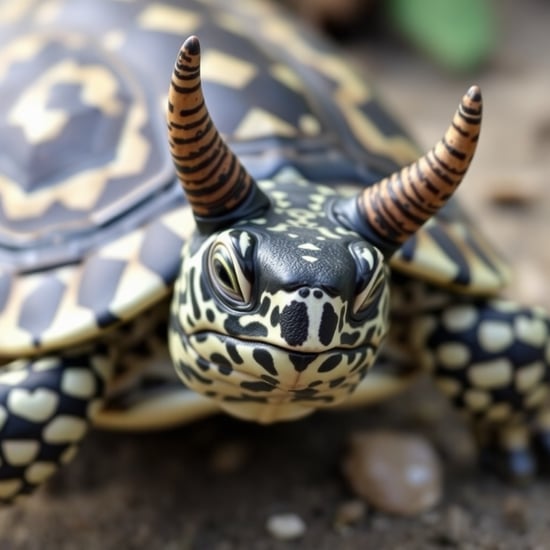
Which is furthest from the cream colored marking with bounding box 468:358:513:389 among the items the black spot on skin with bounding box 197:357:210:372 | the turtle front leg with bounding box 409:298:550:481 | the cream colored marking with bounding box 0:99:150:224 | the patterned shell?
the cream colored marking with bounding box 0:99:150:224

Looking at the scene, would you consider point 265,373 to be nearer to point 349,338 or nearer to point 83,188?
point 349,338

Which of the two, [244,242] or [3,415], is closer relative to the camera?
[244,242]

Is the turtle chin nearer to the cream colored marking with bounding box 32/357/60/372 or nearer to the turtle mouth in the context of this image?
the turtle mouth

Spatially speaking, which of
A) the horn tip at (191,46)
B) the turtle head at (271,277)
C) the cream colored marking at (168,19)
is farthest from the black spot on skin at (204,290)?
the cream colored marking at (168,19)

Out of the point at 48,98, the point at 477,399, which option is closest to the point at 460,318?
the point at 477,399

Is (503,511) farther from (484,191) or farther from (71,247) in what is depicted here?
(484,191)

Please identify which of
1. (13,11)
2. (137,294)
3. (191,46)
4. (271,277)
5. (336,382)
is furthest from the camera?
(13,11)
